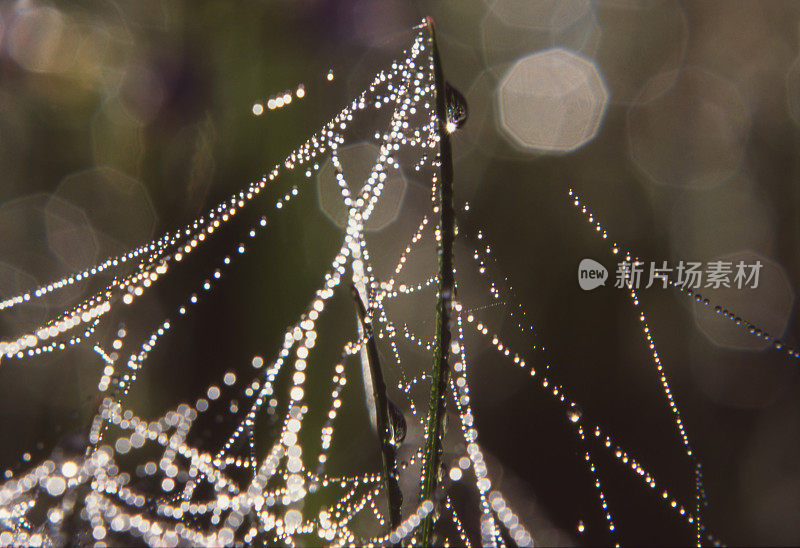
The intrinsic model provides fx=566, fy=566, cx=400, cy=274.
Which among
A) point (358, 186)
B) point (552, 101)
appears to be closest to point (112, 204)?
point (358, 186)

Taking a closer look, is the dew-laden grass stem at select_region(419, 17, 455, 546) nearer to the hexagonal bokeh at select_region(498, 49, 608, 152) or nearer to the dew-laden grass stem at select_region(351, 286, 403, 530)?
the dew-laden grass stem at select_region(351, 286, 403, 530)

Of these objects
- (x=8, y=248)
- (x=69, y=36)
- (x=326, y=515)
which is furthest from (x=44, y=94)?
(x=326, y=515)

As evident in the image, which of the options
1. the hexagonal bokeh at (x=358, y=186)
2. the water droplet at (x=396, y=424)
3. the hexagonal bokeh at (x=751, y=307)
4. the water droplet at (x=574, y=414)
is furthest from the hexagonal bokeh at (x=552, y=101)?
the water droplet at (x=396, y=424)

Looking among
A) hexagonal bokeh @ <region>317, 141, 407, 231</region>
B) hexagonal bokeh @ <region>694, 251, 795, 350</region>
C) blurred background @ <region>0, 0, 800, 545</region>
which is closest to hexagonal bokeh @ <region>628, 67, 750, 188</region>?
blurred background @ <region>0, 0, 800, 545</region>

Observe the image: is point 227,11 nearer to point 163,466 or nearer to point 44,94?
point 44,94

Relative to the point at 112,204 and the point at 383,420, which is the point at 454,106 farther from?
the point at 112,204

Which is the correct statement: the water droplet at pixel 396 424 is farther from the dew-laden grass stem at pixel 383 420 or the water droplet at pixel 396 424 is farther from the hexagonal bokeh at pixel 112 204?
the hexagonal bokeh at pixel 112 204

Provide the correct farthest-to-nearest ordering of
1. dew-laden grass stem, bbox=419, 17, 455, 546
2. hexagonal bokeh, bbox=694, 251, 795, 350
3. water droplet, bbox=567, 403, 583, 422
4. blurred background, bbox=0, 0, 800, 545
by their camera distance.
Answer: hexagonal bokeh, bbox=694, 251, 795, 350 < blurred background, bbox=0, 0, 800, 545 < water droplet, bbox=567, 403, 583, 422 < dew-laden grass stem, bbox=419, 17, 455, 546
